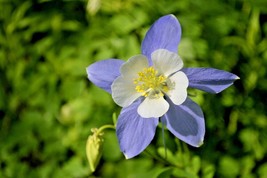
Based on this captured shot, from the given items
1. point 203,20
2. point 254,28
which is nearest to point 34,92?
point 203,20

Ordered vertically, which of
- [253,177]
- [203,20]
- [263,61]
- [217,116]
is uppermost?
[203,20]

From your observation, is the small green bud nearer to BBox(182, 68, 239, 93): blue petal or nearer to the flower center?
the flower center

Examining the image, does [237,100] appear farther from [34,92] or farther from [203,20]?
[34,92]

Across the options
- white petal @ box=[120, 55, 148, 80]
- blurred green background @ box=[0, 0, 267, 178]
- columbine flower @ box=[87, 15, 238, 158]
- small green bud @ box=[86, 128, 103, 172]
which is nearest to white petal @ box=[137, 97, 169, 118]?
columbine flower @ box=[87, 15, 238, 158]

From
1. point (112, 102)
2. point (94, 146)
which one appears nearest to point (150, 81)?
point (94, 146)

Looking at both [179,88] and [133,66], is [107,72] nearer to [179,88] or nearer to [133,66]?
[133,66]

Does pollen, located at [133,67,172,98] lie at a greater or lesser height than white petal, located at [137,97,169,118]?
greater

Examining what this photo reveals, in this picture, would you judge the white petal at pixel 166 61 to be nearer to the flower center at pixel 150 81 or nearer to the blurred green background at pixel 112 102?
the flower center at pixel 150 81
